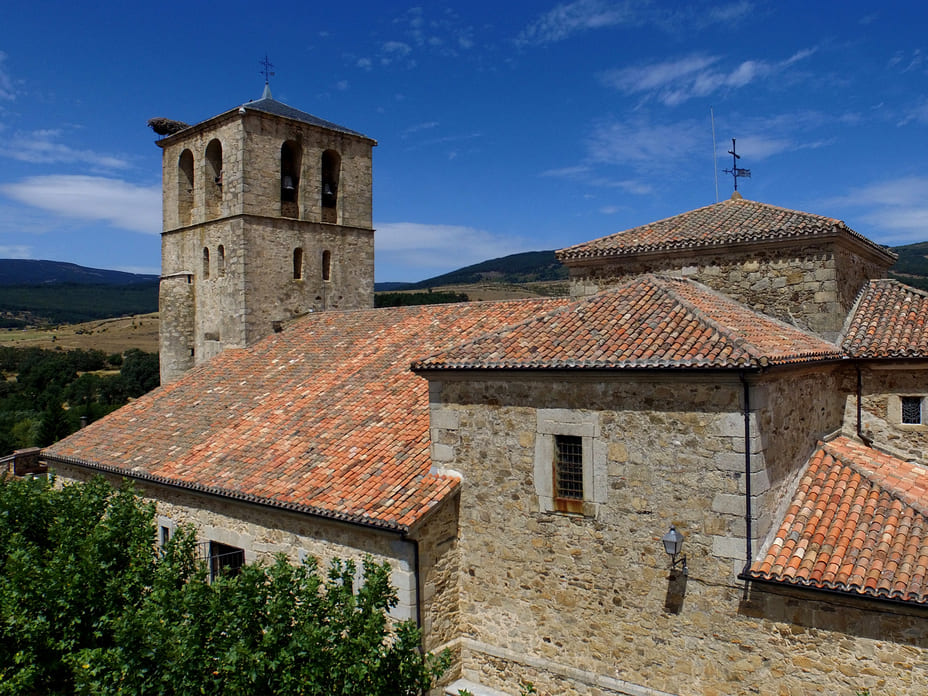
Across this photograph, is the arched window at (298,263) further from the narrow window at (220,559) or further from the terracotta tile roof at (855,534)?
the terracotta tile roof at (855,534)

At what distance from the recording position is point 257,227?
57.3 ft

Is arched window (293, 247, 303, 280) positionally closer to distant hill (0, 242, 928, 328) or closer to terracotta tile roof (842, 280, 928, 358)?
terracotta tile roof (842, 280, 928, 358)

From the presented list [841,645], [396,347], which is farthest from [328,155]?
[841,645]

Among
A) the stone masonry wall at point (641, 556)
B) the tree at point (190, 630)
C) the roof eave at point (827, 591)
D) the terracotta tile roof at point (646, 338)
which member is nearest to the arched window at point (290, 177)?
the terracotta tile roof at point (646, 338)

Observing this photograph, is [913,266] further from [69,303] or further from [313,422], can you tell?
[69,303]

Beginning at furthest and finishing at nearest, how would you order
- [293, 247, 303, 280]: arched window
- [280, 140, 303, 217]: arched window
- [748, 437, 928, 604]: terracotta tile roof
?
[293, 247, 303, 280]: arched window
[280, 140, 303, 217]: arched window
[748, 437, 928, 604]: terracotta tile roof

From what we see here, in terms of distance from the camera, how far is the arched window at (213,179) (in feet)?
60.7

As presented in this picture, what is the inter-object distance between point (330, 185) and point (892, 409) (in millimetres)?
14380

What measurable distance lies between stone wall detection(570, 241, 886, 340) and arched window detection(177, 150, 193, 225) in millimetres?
12942

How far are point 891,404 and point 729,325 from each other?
10.5ft

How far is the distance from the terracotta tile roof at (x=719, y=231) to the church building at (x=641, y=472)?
47 millimetres

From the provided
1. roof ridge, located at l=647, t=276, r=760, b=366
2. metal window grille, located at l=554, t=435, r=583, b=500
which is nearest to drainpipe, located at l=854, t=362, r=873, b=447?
roof ridge, located at l=647, t=276, r=760, b=366

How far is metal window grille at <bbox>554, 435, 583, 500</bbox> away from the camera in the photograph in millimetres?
8617

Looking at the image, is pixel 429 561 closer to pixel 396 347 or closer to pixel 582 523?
pixel 582 523
